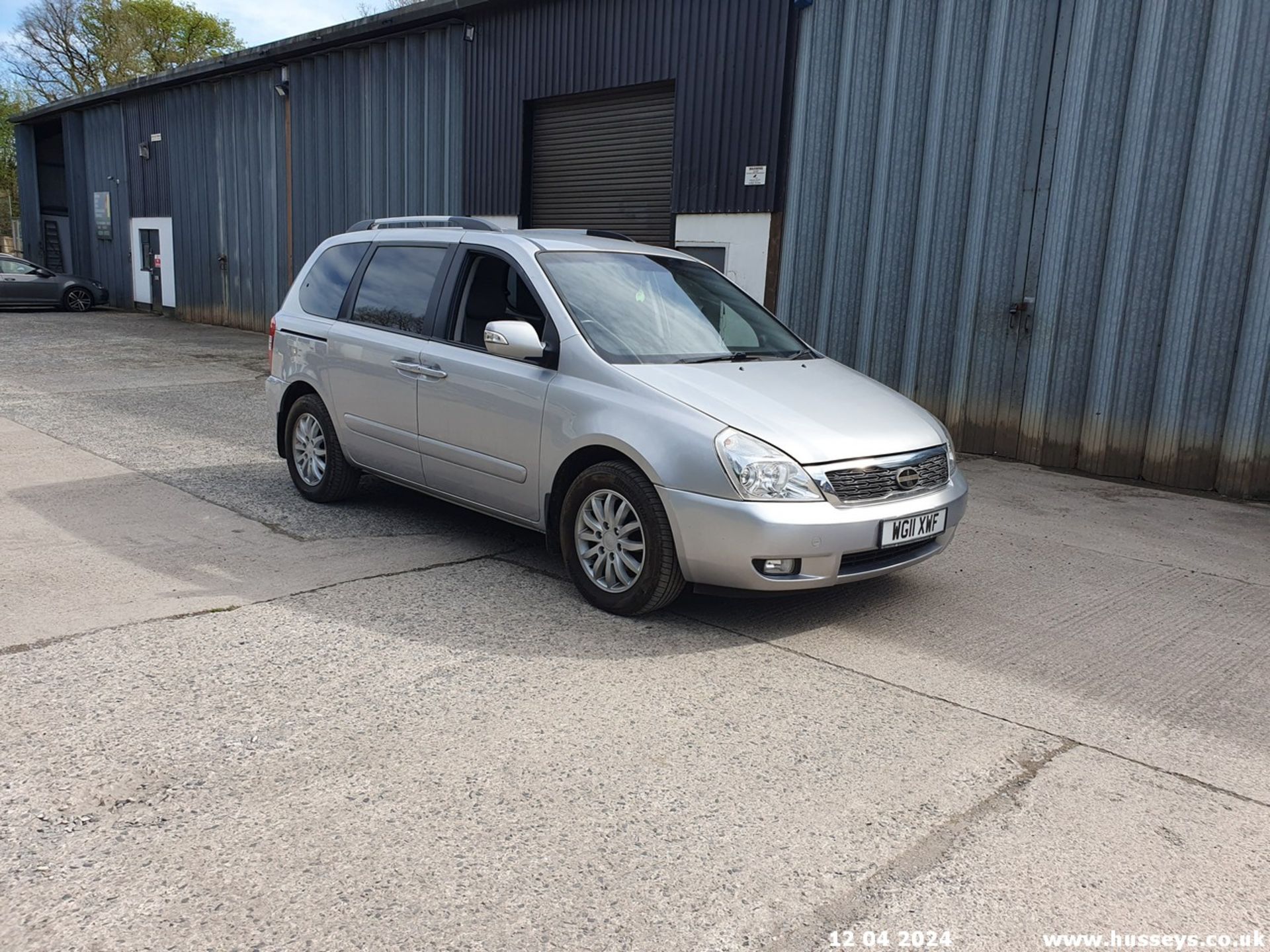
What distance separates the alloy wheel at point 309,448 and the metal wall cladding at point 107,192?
20826mm

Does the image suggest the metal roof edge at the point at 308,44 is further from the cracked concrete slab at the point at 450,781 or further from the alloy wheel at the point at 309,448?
the cracked concrete slab at the point at 450,781

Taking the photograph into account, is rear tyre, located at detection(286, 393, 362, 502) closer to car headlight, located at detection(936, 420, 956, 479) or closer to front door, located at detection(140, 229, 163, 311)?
car headlight, located at detection(936, 420, 956, 479)

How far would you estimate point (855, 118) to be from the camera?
10.4 metres

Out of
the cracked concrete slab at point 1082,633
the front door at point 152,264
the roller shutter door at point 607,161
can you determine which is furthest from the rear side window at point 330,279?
the front door at point 152,264

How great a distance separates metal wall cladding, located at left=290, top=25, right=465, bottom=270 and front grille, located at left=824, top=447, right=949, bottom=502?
11.8m

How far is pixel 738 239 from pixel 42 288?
19.2 meters

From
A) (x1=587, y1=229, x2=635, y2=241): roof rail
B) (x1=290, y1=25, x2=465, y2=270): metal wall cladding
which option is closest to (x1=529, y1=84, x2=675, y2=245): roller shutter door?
(x1=290, y1=25, x2=465, y2=270): metal wall cladding

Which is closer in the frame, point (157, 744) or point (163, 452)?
point (157, 744)

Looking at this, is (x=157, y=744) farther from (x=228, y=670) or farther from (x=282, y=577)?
(x=282, y=577)

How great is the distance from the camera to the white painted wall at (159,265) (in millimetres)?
22905

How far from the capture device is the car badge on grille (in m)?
4.64

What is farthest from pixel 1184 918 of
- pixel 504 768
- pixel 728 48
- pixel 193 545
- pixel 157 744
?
pixel 728 48

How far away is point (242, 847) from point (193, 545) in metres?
3.24

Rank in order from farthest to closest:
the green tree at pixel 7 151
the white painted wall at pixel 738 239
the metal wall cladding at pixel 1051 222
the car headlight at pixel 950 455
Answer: the green tree at pixel 7 151
the white painted wall at pixel 738 239
the metal wall cladding at pixel 1051 222
the car headlight at pixel 950 455
